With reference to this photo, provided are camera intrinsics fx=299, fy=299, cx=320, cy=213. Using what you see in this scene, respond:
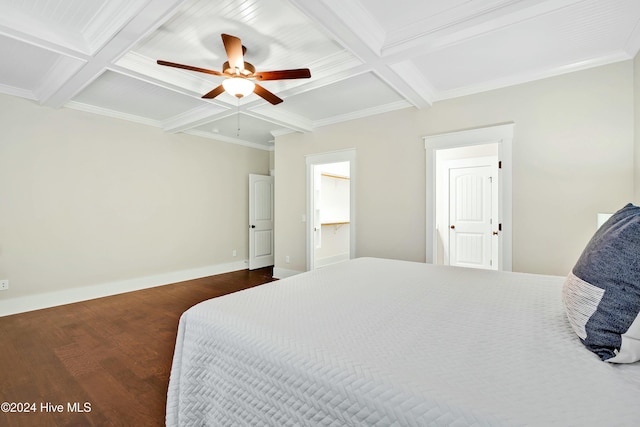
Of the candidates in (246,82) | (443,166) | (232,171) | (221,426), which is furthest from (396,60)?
(232,171)

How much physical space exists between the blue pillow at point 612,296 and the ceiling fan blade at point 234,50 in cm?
231

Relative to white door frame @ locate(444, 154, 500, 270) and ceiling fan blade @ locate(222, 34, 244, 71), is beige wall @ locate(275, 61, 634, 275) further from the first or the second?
ceiling fan blade @ locate(222, 34, 244, 71)

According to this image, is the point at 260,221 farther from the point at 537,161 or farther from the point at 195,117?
the point at 537,161

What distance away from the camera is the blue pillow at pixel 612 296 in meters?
0.88

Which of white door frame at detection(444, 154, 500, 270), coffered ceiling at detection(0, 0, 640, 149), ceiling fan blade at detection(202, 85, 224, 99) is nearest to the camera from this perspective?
coffered ceiling at detection(0, 0, 640, 149)

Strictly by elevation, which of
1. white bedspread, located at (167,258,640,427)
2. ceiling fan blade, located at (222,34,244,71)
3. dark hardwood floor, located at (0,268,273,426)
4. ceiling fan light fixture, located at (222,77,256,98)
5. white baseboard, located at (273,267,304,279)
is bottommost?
dark hardwood floor, located at (0,268,273,426)

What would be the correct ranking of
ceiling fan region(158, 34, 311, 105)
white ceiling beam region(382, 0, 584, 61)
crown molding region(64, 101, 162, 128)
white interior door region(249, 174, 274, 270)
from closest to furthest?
white ceiling beam region(382, 0, 584, 61), ceiling fan region(158, 34, 311, 105), crown molding region(64, 101, 162, 128), white interior door region(249, 174, 274, 270)

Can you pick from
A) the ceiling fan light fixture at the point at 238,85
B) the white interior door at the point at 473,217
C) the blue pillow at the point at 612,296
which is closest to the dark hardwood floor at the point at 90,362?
the blue pillow at the point at 612,296

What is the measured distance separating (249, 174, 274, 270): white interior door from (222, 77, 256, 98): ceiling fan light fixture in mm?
3383

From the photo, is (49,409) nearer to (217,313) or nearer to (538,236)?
(217,313)

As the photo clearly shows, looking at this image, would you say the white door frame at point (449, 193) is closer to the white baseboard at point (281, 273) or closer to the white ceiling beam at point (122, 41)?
the white baseboard at point (281, 273)

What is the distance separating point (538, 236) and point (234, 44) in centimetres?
331

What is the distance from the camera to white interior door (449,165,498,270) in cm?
488

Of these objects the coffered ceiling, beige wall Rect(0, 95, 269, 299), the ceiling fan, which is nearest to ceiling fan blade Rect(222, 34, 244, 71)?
the ceiling fan
